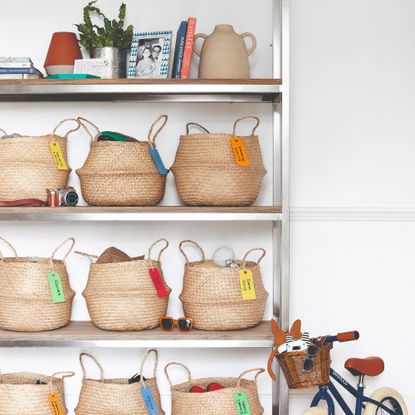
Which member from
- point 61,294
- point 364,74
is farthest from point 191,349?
point 364,74

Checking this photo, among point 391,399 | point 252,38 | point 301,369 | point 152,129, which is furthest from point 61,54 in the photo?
point 391,399

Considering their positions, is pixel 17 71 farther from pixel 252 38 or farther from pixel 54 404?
pixel 54 404

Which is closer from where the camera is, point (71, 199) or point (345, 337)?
point (345, 337)

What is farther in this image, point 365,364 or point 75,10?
point 75,10

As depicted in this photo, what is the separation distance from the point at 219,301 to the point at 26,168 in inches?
34.2

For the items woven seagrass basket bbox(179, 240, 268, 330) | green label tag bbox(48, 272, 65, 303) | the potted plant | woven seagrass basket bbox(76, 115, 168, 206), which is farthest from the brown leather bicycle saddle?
the potted plant

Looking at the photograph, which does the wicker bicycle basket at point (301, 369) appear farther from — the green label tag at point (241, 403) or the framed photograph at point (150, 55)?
the framed photograph at point (150, 55)

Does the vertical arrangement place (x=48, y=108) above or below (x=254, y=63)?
below

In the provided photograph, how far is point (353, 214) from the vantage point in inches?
120

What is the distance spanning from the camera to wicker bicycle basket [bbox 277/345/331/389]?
2.56 metres

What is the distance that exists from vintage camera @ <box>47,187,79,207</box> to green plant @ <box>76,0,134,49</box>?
0.57m

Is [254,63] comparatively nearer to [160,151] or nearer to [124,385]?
[160,151]

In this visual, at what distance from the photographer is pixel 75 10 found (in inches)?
119

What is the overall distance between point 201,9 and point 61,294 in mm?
1259
